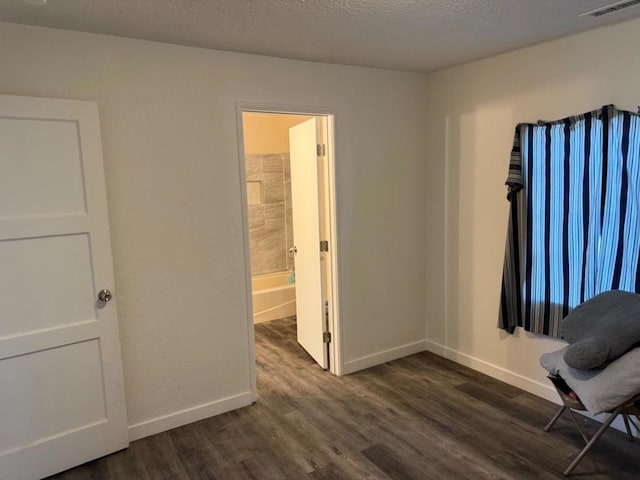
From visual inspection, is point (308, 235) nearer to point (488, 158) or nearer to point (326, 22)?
point (488, 158)

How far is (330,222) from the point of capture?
3.50 m

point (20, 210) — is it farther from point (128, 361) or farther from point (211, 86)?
point (211, 86)

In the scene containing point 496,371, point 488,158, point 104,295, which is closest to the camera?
point 104,295

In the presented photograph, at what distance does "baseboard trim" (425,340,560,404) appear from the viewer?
3111 mm

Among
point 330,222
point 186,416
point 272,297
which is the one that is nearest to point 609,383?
point 330,222

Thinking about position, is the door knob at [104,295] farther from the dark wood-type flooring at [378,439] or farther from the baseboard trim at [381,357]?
the baseboard trim at [381,357]

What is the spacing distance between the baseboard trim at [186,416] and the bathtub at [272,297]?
6.35ft

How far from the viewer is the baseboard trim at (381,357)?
144 inches

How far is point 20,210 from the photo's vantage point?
2.26m

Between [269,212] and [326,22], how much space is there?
10.3 feet

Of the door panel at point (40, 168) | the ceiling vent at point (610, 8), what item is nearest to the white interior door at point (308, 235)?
the door panel at point (40, 168)

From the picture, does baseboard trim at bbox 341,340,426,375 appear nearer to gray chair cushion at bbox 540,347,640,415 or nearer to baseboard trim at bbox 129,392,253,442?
baseboard trim at bbox 129,392,253,442

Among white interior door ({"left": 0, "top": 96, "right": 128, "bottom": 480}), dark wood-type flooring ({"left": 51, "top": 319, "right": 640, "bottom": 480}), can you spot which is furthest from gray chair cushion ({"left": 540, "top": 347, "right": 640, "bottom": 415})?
white interior door ({"left": 0, "top": 96, "right": 128, "bottom": 480})

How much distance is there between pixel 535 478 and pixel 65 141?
3045 mm
